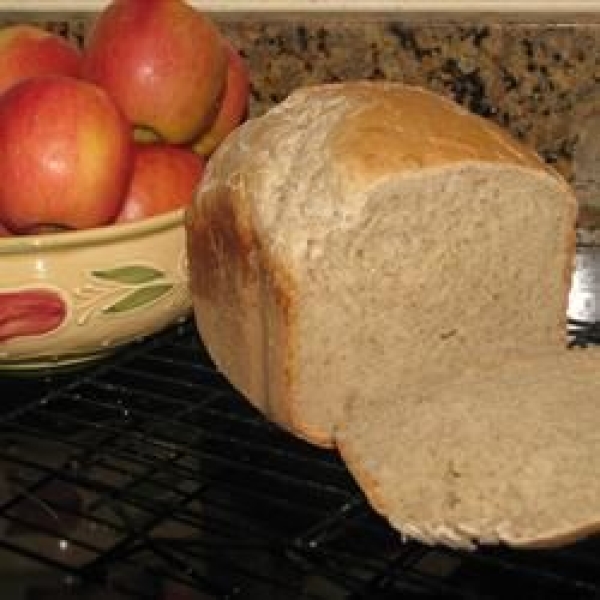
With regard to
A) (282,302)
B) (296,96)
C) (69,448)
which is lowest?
(69,448)

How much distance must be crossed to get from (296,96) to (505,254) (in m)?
0.23

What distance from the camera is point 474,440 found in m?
0.95

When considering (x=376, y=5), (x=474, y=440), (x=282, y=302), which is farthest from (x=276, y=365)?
(x=376, y=5)

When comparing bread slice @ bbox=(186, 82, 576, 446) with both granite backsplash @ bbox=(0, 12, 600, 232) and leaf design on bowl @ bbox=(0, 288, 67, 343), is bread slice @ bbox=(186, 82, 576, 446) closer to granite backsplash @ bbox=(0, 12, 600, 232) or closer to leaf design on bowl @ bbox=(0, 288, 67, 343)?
leaf design on bowl @ bbox=(0, 288, 67, 343)

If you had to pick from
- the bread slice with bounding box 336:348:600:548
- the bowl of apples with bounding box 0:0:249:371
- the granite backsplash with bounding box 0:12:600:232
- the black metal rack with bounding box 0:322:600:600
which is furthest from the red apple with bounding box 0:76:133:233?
the granite backsplash with bounding box 0:12:600:232

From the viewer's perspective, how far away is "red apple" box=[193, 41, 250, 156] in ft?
4.17

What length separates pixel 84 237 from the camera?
107 centimetres

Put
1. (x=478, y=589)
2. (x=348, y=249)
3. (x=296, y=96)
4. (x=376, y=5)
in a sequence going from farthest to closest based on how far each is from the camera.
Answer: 1. (x=376, y=5)
2. (x=296, y=96)
3. (x=348, y=249)
4. (x=478, y=589)

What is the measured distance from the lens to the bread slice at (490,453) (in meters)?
0.86

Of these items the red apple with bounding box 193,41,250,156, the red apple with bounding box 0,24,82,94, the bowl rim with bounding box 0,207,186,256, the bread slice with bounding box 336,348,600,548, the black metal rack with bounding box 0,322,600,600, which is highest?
the red apple with bounding box 0,24,82,94

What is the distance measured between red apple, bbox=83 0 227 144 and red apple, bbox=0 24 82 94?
0.03 meters

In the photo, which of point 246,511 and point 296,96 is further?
point 296,96

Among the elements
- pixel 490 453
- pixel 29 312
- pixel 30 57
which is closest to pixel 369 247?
pixel 490 453

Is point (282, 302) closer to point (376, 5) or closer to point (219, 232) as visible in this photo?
point (219, 232)
